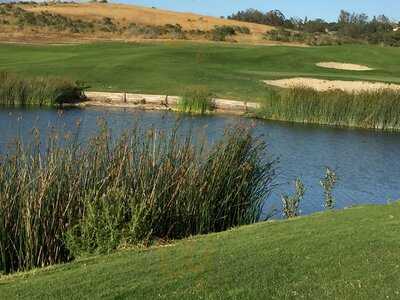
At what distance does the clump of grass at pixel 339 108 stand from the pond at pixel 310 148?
1199 mm

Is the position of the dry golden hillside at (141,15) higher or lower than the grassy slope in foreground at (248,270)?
lower

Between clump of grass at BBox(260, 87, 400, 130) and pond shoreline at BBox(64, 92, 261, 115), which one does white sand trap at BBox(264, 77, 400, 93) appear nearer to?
pond shoreline at BBox(64, 92, 261, 115)

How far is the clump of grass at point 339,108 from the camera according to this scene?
31016 millimetres

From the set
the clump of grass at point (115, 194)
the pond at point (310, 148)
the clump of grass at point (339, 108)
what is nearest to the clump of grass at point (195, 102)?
the pond at point (310, 148)

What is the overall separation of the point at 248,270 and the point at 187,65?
36.9 m

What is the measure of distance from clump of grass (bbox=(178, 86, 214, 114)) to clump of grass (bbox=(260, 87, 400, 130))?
8.32 feet

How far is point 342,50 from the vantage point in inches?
2090

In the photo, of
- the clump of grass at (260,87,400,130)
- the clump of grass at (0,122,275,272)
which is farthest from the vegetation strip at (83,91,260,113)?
the clump of grass at (0,122,275,272)

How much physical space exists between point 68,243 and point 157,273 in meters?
2.54

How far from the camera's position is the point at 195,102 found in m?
33.4

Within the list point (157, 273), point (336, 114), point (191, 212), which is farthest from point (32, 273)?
point (336, 114)

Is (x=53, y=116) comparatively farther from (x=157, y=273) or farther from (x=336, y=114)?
(x=157, y=273)

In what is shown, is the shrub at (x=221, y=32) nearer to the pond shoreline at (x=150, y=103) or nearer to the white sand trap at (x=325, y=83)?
the white sand trap at (x=325, y=83)

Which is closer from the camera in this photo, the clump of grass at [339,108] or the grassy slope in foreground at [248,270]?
the grassy slope in foreground at [248,270]
